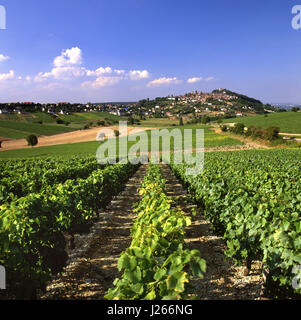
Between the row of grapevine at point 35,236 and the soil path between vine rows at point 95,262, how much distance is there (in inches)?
20.9

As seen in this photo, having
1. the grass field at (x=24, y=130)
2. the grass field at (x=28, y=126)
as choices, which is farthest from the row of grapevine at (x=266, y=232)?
the grass field at (x=24, y=130)

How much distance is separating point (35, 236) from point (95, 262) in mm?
2324

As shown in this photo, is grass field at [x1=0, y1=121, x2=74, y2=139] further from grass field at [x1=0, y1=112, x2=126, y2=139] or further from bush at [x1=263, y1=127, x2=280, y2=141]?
bush at [x1=263, y1=127, x2=280, y2=141]

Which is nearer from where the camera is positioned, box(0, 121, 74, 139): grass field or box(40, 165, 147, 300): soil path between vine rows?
box(40, 165, 147, 300): soil path between vine rows

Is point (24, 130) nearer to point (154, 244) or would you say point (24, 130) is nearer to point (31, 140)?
point (31, 140)

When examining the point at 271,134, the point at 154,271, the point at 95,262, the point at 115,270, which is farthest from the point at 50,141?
the point at 154,271

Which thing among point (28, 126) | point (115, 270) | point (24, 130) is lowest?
point (115, 270)

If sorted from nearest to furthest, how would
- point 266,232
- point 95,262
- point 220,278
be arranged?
point 266,232 < point 220,278 < point 95,262

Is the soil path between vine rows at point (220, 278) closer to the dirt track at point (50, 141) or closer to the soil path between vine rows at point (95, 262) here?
the soil path between vine rows at point (95, 262)

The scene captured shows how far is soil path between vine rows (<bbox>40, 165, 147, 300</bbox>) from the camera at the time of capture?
5.21 metres

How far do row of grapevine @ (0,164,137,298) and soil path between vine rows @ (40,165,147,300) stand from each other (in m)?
0.53

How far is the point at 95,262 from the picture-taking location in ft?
21.4

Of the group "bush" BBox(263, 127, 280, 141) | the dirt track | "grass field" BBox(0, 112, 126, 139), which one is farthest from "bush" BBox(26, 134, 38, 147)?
"bush" BBox(263, 127, 280, 141)
